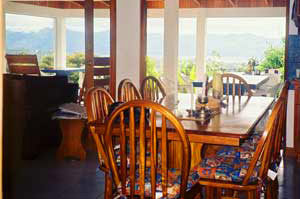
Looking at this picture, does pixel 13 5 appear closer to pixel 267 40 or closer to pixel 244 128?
pixel 267 40

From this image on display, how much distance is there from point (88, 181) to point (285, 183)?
5.82 feet

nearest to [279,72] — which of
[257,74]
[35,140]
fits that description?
[257,74]

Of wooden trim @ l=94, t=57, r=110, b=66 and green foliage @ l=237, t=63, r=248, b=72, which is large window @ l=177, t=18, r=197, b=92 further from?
wooden trim @ l=94, t=57, r=110, b=66

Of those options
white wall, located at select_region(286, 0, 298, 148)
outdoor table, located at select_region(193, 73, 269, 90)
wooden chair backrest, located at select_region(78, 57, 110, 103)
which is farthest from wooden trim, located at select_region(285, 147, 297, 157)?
wooden chair backrest, located at select_region(78, 57, 110, 103)

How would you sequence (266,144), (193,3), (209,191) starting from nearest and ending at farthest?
(266,144) < (209,191) < (193,3)

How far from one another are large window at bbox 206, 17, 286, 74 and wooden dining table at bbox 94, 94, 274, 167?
2841 millimetres

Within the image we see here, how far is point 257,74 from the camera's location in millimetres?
6746

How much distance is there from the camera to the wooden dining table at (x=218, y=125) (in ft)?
8.11

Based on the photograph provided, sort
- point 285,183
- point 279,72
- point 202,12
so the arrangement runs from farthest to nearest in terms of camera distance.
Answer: point 202,12 < point 279,72 < point 285,183

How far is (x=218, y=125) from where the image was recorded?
2725mm

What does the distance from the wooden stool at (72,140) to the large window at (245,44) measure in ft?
10.1

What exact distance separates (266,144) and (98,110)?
112cm

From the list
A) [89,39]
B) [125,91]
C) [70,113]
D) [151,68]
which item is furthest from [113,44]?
[125,91]

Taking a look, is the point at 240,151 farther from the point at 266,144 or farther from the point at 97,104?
the point at 97,104
